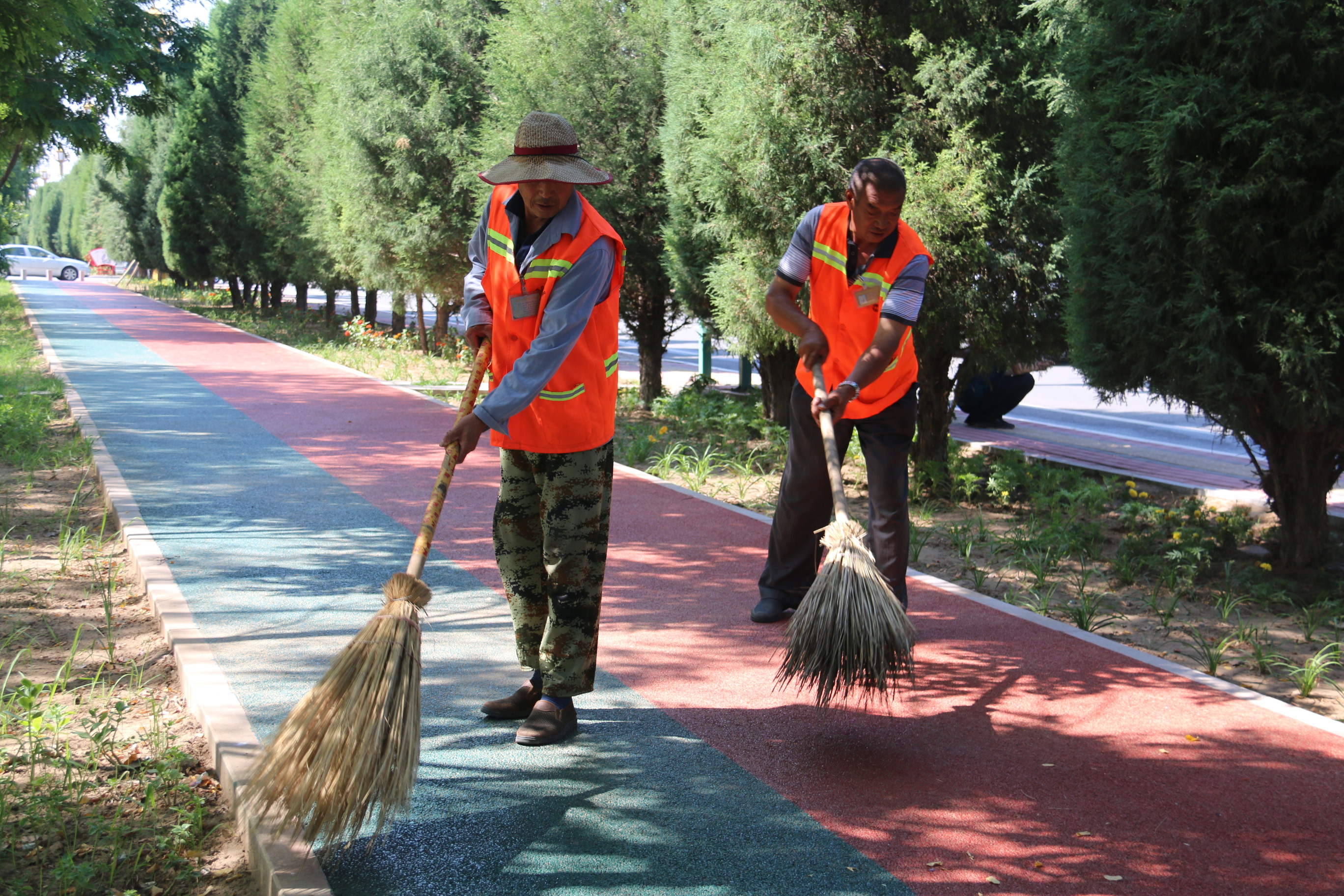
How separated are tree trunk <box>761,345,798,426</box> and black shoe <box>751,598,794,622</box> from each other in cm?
645

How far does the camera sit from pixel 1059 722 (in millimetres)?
4164

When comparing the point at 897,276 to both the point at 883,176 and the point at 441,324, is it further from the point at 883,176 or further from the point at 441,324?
the point at 441,324

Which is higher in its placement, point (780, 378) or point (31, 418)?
point (780, 378)

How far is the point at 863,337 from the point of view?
4.61 m

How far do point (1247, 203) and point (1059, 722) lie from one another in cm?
316

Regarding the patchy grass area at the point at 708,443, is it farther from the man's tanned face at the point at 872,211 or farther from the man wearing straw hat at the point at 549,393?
the man wearing straw hat at the point at 549,393

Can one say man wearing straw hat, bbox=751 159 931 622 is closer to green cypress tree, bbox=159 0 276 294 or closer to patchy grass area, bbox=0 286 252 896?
patchy grass area, bbox=0 286 252 896

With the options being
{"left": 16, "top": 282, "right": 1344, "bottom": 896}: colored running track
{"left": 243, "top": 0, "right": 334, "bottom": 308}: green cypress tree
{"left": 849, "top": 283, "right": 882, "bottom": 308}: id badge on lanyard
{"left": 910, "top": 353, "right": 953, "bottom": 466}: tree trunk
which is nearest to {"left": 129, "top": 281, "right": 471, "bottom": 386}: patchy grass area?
{"left": 243, "top": 0, "right": 334, "bottom": 308}: green cypress tree

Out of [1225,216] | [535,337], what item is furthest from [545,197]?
[1225,216]

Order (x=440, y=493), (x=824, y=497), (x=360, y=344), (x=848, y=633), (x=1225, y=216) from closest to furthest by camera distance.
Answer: (x=440, y=493) → (x=848, y=633) → (x=824, y=497) → (x=1225, y=216) → (x=360, y=344)

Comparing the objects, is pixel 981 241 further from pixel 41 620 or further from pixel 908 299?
pixel 41 620

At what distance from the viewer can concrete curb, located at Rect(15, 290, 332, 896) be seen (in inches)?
114

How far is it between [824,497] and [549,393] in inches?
68.7

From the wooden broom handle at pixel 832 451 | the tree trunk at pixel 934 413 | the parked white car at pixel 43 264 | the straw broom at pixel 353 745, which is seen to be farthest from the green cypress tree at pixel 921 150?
the parked white car at pixel 43 264
